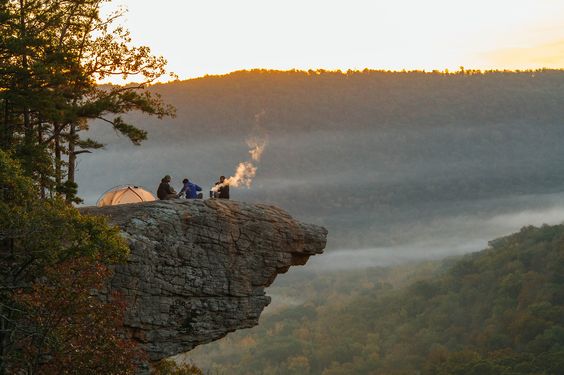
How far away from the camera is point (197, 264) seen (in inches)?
1688

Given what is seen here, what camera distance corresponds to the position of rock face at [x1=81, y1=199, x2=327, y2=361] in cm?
4081

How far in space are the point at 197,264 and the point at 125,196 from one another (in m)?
9.05

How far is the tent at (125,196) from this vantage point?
163 feet

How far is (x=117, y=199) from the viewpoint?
163ft

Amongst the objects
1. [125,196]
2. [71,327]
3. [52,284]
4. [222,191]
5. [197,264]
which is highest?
[222,191]

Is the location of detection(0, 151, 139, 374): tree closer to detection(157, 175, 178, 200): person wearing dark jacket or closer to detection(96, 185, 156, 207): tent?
detection(157, 175, 178, 200): person wearing dark jacket

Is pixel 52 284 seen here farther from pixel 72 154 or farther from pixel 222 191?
pixel 222 191

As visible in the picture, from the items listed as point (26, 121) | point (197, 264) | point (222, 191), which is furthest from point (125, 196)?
point (197, 264)

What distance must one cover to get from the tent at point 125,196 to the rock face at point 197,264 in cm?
716

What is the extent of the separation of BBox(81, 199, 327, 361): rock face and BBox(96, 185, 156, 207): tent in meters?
7.16

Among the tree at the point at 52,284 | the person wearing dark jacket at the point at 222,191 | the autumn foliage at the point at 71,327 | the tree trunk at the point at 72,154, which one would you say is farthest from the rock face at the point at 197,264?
the autumn foliage at the point at 71,327

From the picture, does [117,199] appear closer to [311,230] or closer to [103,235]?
[311,230]

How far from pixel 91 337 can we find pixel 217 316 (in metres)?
11.7

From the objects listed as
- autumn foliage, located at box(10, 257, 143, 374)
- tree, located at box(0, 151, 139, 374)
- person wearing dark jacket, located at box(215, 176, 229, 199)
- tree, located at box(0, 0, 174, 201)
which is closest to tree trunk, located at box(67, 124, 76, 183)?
tree, located at box(0, 0, 174, 201)
